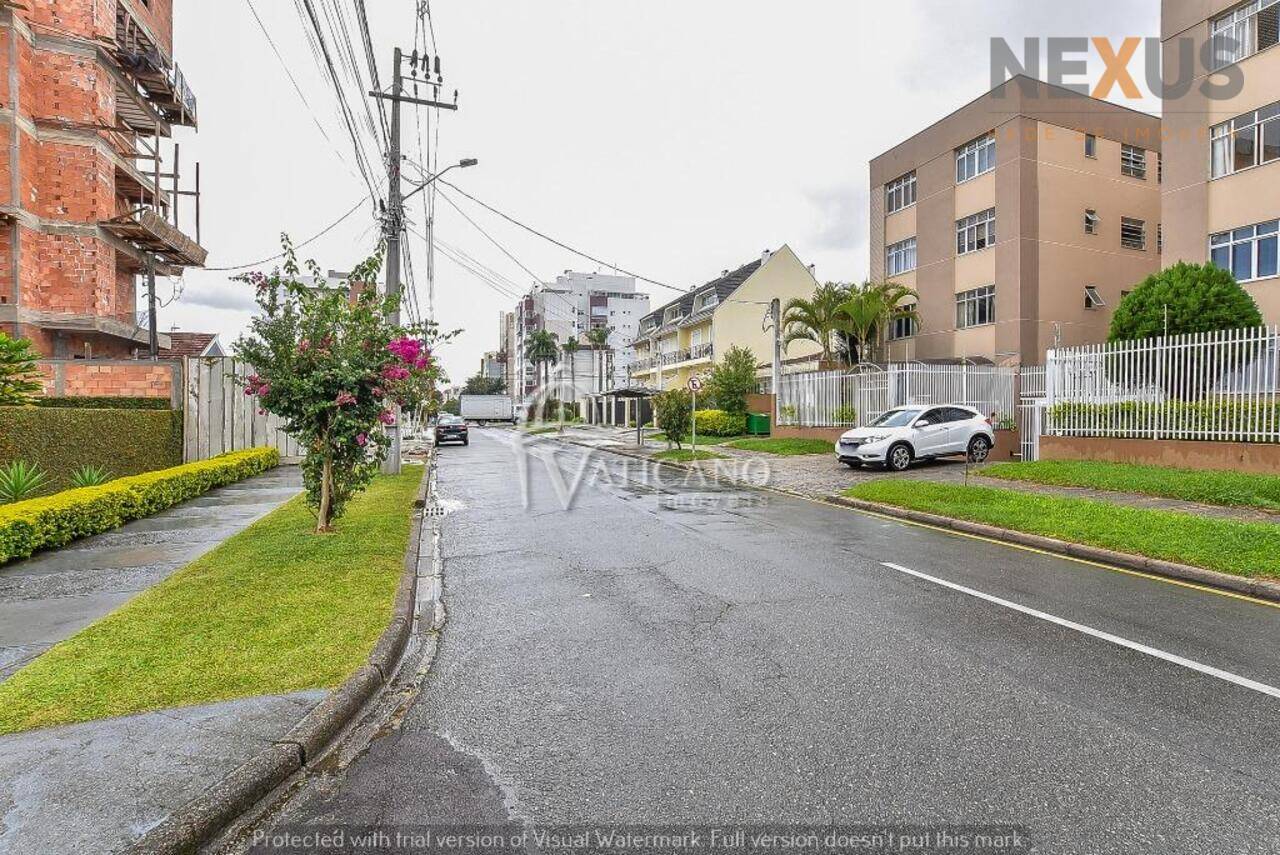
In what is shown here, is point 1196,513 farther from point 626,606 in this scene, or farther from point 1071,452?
point 626,606

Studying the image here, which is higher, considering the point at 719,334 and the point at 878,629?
the point at 719,334

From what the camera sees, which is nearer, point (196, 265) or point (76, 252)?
point (76, 252)

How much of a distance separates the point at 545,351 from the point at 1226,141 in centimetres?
7888

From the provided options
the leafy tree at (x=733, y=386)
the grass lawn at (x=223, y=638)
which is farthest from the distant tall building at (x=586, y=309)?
the grass lawn at (x=223, y=638)

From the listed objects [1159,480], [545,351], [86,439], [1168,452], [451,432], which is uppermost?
[545,351]

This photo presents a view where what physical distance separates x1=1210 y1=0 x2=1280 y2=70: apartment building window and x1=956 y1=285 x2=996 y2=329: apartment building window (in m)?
9.58

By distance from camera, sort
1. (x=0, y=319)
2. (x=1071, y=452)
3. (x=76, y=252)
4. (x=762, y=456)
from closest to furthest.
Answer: (x=1071, y=452)
(x=0, y=319)
(x=76, y=252)
(x=762, y=456)

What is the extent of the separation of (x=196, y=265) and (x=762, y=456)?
23.6 meters

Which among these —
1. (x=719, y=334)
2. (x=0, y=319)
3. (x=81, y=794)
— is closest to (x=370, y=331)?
(x=81, y=794)

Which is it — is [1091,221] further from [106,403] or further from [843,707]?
[106,403]

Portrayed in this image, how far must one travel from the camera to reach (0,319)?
20.5m

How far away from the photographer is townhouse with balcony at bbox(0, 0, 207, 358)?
2053 centimetres

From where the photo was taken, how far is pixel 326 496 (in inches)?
361

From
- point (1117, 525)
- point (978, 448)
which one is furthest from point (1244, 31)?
point (1117, 525)
